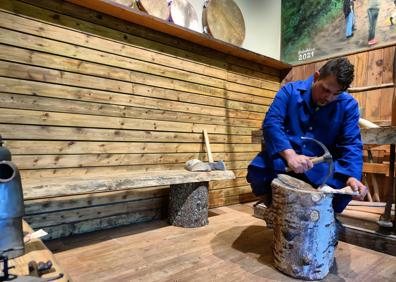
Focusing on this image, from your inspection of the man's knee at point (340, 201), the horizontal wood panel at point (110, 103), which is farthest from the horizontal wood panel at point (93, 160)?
the man's knee at point (340, 201)

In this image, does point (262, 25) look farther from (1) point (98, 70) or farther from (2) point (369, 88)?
(1) point (98, 70)

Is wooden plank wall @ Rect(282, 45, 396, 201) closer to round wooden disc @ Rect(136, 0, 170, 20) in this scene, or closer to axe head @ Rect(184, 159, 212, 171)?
axe head @ Rect(184, 159, 212, 171)

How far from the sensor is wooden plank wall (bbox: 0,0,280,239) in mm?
2158

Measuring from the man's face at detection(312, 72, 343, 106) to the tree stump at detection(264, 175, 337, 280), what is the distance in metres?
0.63

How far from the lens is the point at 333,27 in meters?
3.71

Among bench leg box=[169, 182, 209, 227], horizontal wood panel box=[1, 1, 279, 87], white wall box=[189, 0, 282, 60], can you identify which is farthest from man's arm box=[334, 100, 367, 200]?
white wall box=[189, 0, 282, 60]

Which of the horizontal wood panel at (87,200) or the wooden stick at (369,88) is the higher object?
the wooden stick at (369,88)

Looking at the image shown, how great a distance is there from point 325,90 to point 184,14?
2.08 meters

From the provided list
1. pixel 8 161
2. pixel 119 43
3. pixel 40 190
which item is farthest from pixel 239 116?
pixel 8 161

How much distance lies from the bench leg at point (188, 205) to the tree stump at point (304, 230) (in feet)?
3.50

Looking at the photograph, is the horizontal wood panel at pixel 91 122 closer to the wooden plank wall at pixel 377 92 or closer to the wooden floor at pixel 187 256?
the wooden floor at pixel 187 256

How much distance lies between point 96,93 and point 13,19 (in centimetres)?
81

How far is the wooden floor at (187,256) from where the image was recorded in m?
1.74

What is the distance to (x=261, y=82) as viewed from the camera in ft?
13.4
